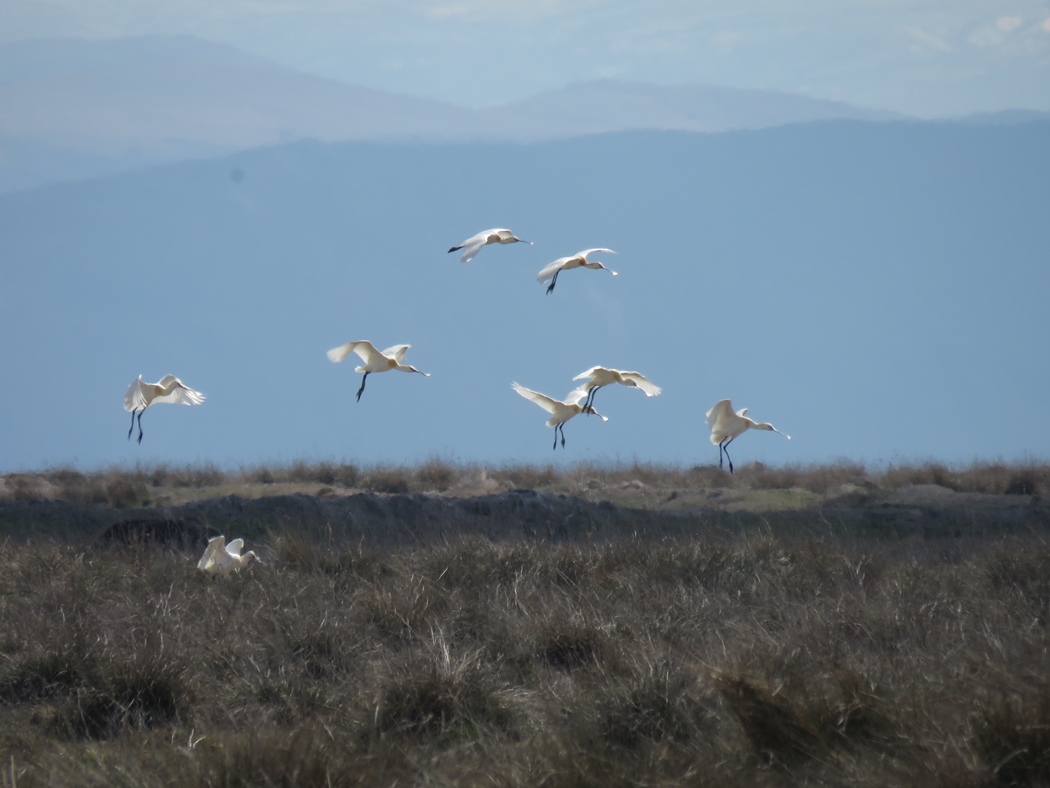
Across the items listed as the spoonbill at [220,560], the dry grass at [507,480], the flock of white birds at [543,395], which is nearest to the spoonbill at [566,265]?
the flock of white birds at [543,395]

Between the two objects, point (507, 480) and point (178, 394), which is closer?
point (178, 394)

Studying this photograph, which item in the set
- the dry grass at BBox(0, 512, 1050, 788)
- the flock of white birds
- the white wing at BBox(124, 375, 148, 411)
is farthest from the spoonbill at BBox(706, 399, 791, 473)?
the white wing at BBox(124, 375, 148, 411)

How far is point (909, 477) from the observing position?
74.2ft

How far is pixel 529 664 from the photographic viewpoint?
5.93 meters

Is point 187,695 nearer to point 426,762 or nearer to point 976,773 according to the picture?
point 426,762

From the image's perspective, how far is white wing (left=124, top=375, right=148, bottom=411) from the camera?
1211 centimetres

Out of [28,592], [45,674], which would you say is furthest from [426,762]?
[28,592]

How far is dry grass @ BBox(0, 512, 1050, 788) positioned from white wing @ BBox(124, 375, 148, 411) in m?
3.24

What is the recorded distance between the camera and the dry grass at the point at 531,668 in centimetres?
384

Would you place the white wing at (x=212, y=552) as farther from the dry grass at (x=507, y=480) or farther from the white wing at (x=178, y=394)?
the dry grass at (x=507, y=480)

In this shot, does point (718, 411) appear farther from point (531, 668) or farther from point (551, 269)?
point (531, 668)

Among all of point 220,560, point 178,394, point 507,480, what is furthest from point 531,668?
point 507,480

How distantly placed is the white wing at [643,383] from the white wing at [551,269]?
159cm

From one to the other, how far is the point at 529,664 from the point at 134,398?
26.5ft
